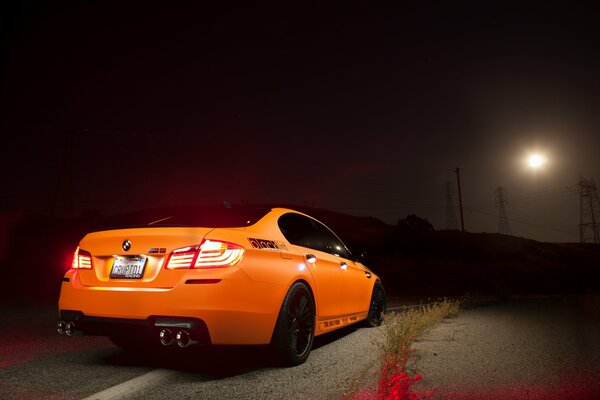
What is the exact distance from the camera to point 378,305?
808cm

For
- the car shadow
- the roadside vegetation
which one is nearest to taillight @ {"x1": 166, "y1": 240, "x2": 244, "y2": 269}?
the car shadow

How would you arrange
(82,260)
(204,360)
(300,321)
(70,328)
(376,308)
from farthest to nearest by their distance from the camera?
(376,308)
(204,360)
(300,321)
(82,260)
(70,328)

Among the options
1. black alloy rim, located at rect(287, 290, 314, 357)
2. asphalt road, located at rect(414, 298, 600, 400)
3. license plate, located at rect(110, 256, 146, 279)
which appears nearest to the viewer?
asphalt road, located at rect(414, 298, 600, 400)

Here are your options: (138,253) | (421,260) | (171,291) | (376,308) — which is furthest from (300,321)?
(421,260)

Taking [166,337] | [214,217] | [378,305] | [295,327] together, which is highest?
[214,217]

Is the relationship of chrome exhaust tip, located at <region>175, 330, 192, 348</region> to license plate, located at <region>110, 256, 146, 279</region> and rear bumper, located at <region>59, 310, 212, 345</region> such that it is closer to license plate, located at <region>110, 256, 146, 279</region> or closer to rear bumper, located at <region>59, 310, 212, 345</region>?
rear bumper, located at <region>59, 310, 212, 345</region>

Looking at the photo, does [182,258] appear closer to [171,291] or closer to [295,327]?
[171,291]

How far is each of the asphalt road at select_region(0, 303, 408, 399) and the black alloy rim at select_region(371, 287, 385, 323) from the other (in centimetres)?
158

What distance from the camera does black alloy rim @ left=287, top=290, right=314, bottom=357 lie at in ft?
15.7

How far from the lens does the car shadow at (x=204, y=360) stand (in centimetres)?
456

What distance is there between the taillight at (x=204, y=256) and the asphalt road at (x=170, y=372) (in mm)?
813

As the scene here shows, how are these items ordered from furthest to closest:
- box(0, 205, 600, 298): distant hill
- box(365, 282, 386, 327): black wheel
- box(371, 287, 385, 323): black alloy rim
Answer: box(0, 205, 600, 298): distant hill < box(371, 287, 385, 323): black alloy rim < box(365, 282, 386, 327): black wheel

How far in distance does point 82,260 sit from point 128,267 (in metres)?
0.61

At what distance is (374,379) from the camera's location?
4.13m
